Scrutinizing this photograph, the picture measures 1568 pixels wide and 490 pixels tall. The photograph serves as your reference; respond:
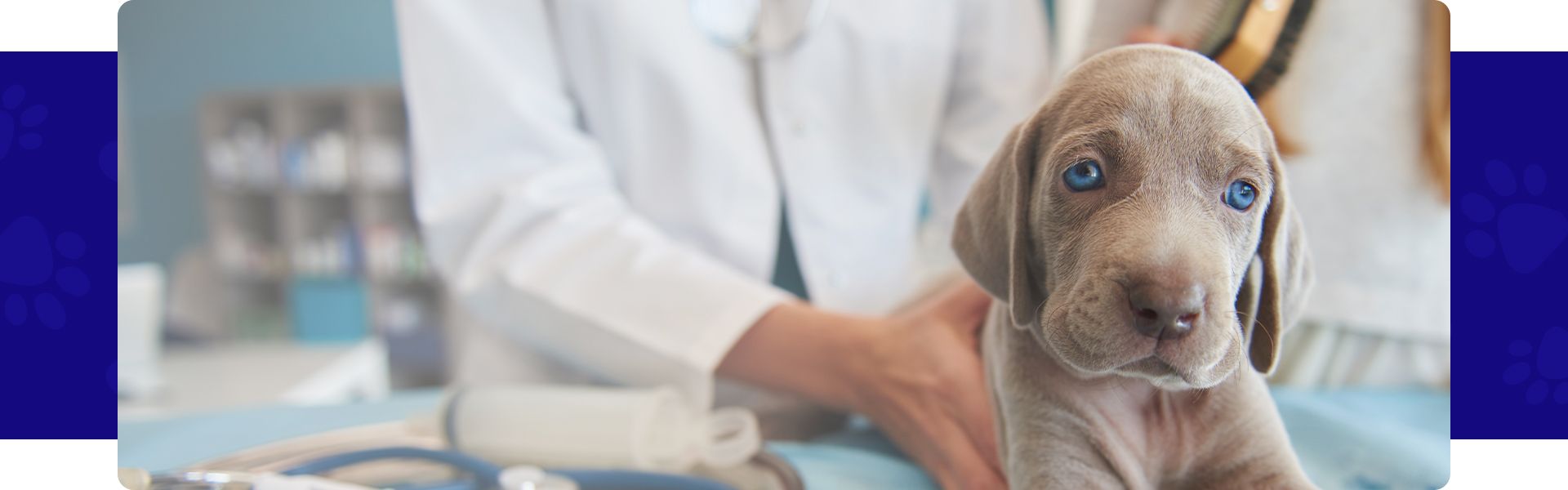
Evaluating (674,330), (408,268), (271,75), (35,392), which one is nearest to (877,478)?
(674,330)

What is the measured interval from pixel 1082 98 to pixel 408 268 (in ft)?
1.85

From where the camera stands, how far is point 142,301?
0.70 m

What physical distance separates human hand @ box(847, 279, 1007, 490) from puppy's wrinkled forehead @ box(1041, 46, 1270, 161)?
0.14m

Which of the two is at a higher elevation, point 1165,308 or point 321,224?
point 1165,308

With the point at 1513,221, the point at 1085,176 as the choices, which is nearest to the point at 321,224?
the point at 1085,176

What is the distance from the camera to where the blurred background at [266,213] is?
681 millimetres

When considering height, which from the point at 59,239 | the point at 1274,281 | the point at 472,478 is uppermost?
the point at 1274,281

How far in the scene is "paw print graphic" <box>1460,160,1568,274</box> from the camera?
0.59m

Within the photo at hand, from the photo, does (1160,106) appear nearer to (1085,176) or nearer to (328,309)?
(1085,176)

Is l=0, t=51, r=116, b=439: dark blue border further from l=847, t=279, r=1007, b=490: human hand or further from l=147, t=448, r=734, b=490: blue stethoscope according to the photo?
l=847, t=279, r=1007, b=490: human hand

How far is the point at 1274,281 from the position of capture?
0.38 m

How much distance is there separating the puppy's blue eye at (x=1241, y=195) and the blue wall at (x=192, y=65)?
→ 1.81 ft

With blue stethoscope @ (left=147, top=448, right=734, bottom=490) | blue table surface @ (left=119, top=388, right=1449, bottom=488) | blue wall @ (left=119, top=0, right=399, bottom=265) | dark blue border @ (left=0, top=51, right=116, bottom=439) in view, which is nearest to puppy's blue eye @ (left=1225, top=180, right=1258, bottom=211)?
blue table surface @ (left=119, top=388, right=1449, bottom=488)

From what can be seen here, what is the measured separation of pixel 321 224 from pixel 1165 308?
0.68 metres
